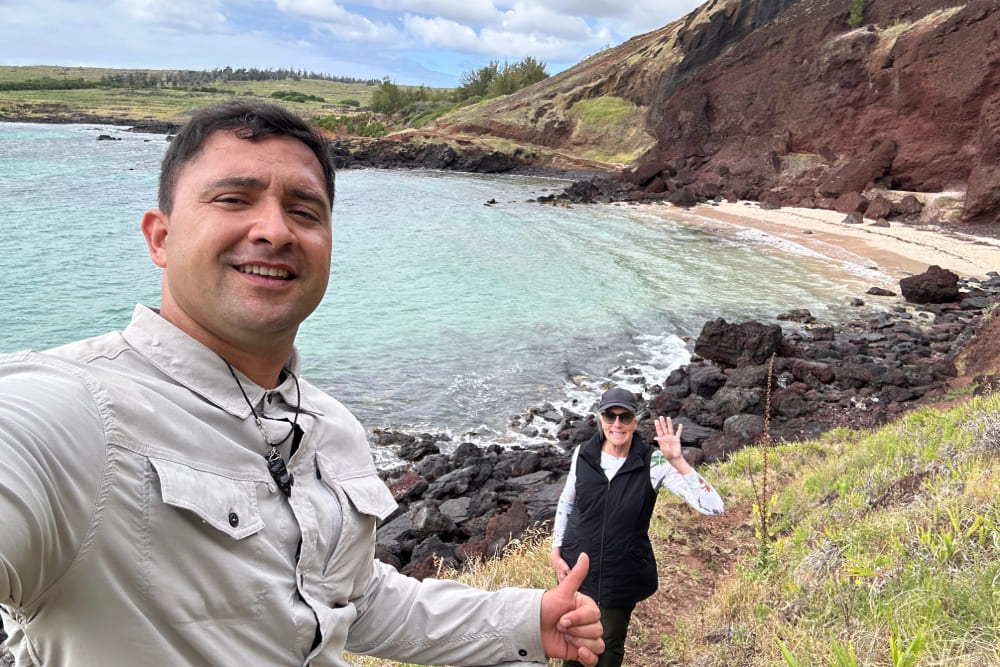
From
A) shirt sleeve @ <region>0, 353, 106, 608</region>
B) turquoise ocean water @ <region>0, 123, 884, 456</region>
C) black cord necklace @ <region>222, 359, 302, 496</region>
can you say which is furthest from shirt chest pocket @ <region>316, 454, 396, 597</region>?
turquoise ocean water @ <region>0, 123, 884, 456</region>

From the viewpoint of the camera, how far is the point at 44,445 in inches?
43.1

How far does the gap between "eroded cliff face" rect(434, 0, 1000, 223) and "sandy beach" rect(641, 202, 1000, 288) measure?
1698 mm

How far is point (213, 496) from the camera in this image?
1308 millimetres

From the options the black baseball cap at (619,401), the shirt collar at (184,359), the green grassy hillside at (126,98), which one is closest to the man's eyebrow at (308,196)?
the shirt collar at (184,359)

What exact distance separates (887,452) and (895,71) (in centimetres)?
3528

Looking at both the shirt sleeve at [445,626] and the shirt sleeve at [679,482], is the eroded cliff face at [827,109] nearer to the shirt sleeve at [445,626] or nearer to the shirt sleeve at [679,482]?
the shirt sleeve at [679,482]

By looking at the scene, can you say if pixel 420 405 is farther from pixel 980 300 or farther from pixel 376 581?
pixel 980 300

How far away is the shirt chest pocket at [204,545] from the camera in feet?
4.01

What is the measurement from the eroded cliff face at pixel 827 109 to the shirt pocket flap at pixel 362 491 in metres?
31.7

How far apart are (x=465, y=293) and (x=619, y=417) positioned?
59.0 feet

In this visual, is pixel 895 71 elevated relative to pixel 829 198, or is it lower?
elevated

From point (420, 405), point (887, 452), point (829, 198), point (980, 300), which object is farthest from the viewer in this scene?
point (829, 198)

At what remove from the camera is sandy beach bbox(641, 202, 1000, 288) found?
2309 centimetres

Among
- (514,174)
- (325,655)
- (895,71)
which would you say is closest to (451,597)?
(325,655)
